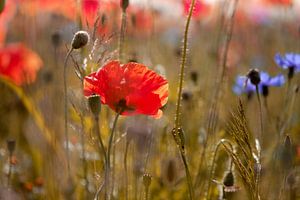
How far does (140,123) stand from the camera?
1.64m

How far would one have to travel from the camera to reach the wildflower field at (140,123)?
1.05 meters

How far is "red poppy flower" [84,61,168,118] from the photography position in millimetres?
1021

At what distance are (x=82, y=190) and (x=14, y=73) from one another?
0.84 metres

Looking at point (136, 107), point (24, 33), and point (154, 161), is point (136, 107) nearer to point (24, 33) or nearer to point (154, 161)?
point (154, 161)

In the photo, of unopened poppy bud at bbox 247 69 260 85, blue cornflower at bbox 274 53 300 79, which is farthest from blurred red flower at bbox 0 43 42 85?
unopened poppy bud at bbox 247 69 260 85

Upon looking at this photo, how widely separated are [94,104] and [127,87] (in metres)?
0.05

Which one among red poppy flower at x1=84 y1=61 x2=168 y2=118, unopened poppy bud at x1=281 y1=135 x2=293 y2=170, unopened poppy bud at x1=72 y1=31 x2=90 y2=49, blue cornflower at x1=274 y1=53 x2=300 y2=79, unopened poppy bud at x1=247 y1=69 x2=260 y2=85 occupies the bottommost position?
unopened poppy bud at x1=281 y1=135 x2=293 y2=170

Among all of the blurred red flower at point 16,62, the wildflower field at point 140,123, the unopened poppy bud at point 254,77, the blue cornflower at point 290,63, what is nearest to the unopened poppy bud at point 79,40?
the wildflower field at point 140,123

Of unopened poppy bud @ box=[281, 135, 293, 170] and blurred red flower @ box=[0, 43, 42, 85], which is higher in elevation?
blurred red flower @ box=[0, 43, 42, 85]

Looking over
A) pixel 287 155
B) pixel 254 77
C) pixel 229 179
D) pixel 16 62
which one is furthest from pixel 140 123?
pixel 16 62

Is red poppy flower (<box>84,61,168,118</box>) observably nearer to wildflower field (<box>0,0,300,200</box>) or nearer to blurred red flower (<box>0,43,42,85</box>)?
wildflower field (<box>0,0,300,200</box>)

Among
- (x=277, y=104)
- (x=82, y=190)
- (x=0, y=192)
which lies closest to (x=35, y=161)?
(x=82, y=190)

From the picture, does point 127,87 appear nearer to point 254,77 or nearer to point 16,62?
point 254,77

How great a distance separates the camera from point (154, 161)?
1819mm
